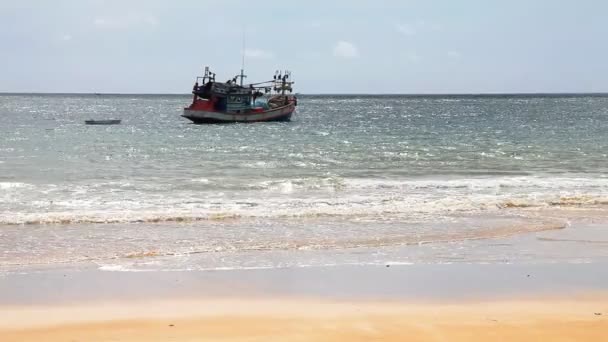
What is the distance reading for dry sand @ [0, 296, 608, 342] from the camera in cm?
676

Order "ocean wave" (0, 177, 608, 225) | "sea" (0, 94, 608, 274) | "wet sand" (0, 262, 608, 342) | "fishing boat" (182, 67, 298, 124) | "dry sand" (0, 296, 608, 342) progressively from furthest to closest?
1. "fishing boat" (182, 67, 298, 124)
2. "ocean wave" (0, 177, 608, 225)
3. "sea" (0, 94, 608, 274)
4. "wet sand" (0, 262, 608, 342)
5. "dry sand" (0, 296, 608, 342)

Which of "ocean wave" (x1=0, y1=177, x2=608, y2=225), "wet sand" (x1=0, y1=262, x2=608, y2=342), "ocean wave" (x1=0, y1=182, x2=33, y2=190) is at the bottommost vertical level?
"ocean wave" (x1=0, y1=182, x2=33, y2=190)

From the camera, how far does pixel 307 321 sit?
725 cm

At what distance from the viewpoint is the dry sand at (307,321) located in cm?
676

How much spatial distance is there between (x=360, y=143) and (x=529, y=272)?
30.5 meters

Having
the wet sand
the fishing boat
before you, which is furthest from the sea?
the fishing boat

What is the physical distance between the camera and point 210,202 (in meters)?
17.2

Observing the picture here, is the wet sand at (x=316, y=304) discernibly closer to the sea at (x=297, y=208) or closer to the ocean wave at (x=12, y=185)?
the sea at (x=297, y=208)

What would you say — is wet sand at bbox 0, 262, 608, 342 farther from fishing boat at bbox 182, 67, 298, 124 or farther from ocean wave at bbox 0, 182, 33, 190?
fishing boat at bbox 182, 67, 298, 124

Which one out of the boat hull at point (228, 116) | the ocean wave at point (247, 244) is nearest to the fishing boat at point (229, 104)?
the boat hull at point (228, 116)

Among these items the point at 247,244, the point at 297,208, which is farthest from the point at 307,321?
the point at 297,208

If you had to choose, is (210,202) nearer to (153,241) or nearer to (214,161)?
(153,241)

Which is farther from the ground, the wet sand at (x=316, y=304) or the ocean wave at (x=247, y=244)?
the wet sand at (x=316, y=304)

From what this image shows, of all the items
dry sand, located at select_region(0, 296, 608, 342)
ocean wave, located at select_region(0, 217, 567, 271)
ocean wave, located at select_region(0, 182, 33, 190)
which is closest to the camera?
dry sand, located at select_region(0, 296, 608, 342)
